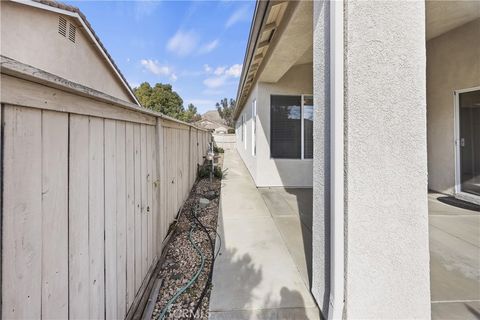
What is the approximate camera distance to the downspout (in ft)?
5.49

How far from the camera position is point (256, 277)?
97.0 inches

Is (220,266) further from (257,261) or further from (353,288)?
(353,288)

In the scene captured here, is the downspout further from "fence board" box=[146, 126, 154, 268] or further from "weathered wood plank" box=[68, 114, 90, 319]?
"fence board" box=[146, 126, 154, 268]

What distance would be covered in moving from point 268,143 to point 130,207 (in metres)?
4.89

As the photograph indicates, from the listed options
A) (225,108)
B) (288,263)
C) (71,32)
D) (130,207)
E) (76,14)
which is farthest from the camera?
(225,108)

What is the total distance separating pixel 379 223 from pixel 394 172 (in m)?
0.40

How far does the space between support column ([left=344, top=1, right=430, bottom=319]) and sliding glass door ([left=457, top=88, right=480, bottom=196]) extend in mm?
4563

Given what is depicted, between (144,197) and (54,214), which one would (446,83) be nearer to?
(144,197)

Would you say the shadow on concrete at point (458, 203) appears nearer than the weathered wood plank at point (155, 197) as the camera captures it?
No

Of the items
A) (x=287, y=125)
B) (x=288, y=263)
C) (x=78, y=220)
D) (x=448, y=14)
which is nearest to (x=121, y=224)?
(x=78, y=220)

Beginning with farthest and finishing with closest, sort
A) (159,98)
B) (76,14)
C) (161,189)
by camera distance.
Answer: (159,98) < (76,14) < (161,189)

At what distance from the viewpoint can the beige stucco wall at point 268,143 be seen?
6.30 m

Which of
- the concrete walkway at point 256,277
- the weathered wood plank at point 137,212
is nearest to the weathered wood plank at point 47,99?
the weathered wood plank at point 137,212

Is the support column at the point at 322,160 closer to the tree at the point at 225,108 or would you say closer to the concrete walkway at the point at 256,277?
the concrete walkway at the point at 256,277
